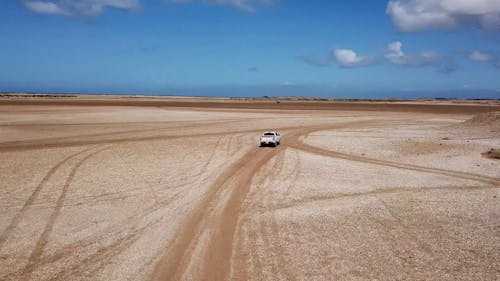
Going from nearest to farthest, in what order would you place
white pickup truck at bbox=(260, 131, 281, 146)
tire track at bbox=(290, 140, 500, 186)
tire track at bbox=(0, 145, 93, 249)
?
1. tire track at bbox=(0, 145, 93, 249)
2. tire track at bbox=(290, 140, 500, 186)
3. white pickup truck at bbox=(260, 131, 281, 146)

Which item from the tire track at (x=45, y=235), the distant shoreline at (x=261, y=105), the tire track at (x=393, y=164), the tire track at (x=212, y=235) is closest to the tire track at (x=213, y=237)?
the tire track at (x=212, y=235)

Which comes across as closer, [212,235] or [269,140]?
[212,235]

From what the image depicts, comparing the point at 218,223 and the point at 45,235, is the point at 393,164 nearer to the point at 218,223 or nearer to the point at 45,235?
the point at 218,223

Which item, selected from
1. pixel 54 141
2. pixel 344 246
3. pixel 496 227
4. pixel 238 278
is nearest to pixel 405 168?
pixel 496 227

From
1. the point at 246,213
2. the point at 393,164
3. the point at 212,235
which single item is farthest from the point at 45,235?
the point at 393,164

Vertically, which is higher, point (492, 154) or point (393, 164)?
point (492, 154)

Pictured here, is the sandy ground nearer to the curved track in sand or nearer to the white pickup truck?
the curved track in sand

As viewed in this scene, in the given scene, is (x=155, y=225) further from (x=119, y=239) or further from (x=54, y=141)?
(x=54, y=141)

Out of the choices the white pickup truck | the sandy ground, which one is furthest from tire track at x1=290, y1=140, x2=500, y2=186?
the white pickup truck

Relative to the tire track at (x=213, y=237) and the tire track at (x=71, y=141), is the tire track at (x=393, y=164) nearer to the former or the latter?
the tire track at (x=213, y=237)
